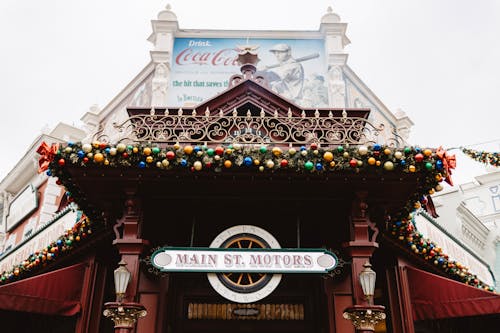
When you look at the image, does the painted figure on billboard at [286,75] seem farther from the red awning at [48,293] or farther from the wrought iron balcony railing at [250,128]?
the red awning at [48,293]

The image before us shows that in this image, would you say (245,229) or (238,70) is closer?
(245,229)

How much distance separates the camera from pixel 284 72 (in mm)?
16141

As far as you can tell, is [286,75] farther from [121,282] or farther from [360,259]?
[121,282]

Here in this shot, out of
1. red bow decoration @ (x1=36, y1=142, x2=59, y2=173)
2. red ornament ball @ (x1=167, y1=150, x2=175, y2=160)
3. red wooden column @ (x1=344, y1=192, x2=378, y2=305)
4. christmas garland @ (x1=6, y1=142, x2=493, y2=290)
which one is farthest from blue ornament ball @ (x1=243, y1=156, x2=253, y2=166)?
red bow decoration @ (x1=36, y1=142, x2=59, y2=173)

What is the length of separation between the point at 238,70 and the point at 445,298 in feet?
33.1

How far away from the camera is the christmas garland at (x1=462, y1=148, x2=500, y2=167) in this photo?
38.9 feet

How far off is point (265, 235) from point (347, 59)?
34.0 ft

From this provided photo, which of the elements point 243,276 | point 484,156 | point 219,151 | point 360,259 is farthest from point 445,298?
point 219,151

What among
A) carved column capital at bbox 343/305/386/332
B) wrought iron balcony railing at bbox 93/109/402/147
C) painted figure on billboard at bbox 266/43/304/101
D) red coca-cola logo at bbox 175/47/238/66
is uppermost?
red coca-cola logo at bbox 175/47/238/66

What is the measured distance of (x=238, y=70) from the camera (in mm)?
16172

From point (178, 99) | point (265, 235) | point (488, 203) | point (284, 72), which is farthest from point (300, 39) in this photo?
point (488, 203)

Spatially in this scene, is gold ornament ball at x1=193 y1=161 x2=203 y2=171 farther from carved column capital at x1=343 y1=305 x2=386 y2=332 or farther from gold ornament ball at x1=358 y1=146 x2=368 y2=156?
carved column capital at x1=343 y1=305 x2=386 y2=332

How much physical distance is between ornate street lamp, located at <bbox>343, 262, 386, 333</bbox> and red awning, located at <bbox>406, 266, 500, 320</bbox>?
290 centimetres

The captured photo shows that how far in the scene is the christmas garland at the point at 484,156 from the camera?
1185cm
